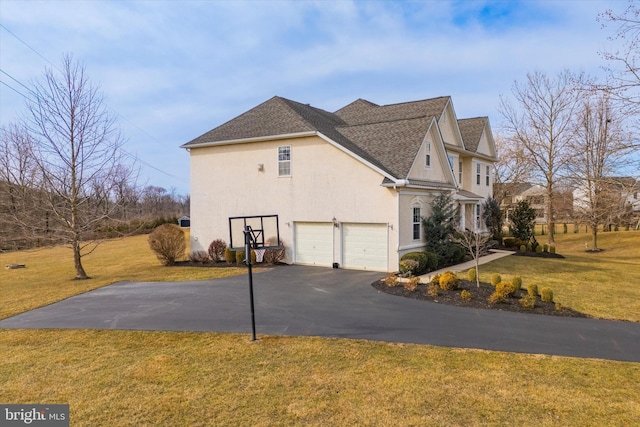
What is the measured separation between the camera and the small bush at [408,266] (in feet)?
50.1

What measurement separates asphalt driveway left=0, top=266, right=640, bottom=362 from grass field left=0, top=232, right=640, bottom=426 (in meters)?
0.61

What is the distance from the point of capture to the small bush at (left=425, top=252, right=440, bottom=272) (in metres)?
16.8

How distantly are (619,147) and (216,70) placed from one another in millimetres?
18849

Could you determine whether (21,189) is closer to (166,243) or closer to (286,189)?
(166,243)

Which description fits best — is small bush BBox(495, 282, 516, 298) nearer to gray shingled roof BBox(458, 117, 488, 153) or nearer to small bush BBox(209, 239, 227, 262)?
small bush BBox(209, 239, 227, 262)

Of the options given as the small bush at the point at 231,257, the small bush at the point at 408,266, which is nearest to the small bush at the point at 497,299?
the small bush at the point at 408,266

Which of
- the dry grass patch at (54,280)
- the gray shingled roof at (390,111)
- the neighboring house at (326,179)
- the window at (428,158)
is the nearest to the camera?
the dry grass patch at (54,280)

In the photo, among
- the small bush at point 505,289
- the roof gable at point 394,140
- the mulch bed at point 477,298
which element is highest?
the roof gable at point 394,140

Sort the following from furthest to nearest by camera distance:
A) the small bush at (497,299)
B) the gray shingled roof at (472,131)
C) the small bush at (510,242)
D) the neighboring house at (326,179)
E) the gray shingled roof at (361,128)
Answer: the gray shingled roof at (472,131), the small bush at (510,242), the gray shingled roof at (361,128), the neighboring house at (326,179), the small bush at (497,299)

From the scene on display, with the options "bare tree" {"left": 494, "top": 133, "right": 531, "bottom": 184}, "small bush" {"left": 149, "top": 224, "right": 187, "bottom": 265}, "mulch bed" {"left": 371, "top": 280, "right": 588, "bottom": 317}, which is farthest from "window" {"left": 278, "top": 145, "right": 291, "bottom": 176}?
"bare tree" {"left": 494, "top": 133, "right": 531, "bottom": 184}

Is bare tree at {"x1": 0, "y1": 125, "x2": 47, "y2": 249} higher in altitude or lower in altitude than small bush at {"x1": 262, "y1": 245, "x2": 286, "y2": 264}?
higher

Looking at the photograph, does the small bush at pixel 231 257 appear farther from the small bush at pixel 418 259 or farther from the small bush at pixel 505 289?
the small bush at pixel 505 289

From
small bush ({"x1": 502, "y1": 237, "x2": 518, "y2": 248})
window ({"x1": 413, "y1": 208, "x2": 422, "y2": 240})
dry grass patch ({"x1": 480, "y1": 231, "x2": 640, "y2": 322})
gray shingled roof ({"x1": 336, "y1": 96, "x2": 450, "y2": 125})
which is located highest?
gray shingled roof ({"x1": 336, "y1": 96, "x2": 450, "y2": 125})

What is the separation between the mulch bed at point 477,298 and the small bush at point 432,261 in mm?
3076
